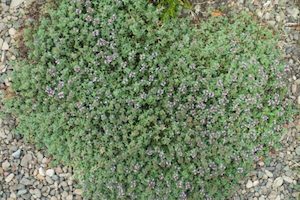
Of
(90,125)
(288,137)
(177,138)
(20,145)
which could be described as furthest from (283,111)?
(20,145)

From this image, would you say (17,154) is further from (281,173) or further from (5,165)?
(281,173)

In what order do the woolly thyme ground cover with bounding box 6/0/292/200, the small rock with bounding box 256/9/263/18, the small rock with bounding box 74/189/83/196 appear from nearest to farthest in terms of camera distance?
the woolly thyme ground cover with bounding box 6/0/292/200
the small rock with bounding box 74/189/83/196
the small rock with bounding box 256/9/263/18

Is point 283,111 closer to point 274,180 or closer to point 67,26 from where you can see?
point 274,180

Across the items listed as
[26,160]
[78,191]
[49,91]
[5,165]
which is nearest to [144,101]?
[49,91]

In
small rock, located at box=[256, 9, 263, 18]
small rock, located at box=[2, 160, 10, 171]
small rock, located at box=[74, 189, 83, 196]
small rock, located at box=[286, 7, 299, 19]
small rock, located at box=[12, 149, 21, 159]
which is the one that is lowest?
small rock, located at box=[74, 189, 83, 196]

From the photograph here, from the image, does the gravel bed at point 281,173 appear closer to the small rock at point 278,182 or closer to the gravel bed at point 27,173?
the small rock at point 278,182

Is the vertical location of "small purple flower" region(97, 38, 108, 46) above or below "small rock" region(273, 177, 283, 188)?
above

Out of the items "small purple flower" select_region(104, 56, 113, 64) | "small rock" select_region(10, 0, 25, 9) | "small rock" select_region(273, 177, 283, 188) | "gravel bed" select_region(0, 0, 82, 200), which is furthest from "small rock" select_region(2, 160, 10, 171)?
"small rock" select_region(273, 177, 283, 188)

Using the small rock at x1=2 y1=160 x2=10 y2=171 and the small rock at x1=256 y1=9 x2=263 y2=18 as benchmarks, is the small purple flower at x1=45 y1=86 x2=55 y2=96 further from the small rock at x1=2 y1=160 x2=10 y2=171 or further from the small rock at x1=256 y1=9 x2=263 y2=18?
the small rock at x1=256 y1=9 x2=263 y2=18

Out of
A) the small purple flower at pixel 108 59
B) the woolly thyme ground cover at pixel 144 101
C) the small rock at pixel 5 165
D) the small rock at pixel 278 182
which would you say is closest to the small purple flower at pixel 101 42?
the woolly thyme ground cover at pixel 144 101
